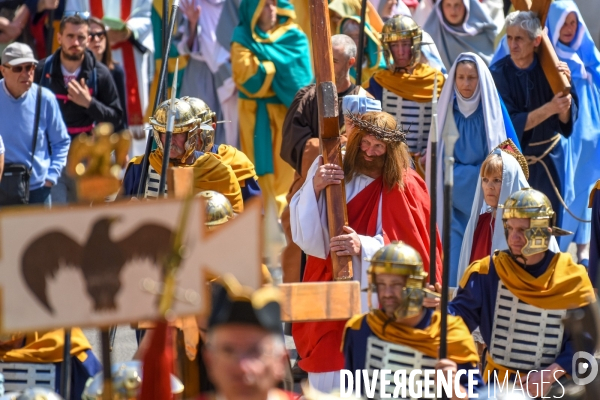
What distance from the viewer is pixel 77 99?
10.5 metres

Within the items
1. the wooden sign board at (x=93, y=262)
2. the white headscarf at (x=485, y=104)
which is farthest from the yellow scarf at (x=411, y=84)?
the wooden sign board at (x=93, y=262)

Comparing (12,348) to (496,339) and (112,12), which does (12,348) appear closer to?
(496,339)

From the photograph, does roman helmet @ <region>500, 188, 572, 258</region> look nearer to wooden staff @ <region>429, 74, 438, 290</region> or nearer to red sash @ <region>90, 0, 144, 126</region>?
wooden staff @ <region>429, 74, 438, 290</region>

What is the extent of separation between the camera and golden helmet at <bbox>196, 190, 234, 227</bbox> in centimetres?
718

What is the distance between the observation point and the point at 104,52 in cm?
→ 1133

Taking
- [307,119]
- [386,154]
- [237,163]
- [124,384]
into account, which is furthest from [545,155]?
[124,384]

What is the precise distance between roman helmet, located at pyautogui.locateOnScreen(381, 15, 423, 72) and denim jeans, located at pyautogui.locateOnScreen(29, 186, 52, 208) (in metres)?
2.44

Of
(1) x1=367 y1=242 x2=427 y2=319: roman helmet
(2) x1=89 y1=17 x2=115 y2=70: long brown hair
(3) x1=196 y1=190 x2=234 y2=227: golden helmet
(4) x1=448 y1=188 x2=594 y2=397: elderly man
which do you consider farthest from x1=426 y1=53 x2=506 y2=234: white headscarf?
(2) x1=89 y1=17 x2=115 y2=70: long brown hair

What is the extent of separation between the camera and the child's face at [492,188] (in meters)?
8.03

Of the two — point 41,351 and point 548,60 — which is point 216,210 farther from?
point 548,60

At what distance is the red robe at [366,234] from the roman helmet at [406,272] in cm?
136

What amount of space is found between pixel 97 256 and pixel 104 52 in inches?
264

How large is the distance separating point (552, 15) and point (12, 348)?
5842 millimetres

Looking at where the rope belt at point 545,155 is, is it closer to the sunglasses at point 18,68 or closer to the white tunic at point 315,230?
the white tunic at point 315,230
